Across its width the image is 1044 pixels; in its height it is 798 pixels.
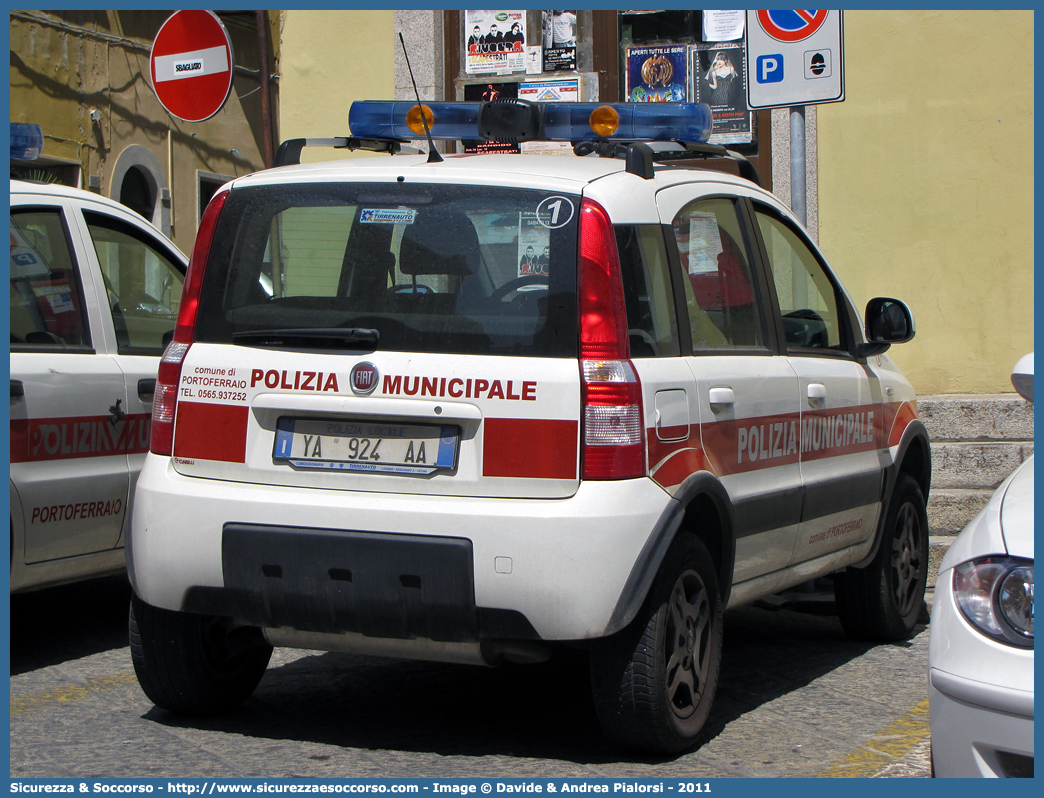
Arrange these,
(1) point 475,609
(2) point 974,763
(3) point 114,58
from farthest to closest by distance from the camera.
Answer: (3) point 114,58 → (1) point 475,609 → (2) point 974,763

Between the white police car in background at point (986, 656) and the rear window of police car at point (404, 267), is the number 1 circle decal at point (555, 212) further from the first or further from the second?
the white police car in background at point (986, 656)

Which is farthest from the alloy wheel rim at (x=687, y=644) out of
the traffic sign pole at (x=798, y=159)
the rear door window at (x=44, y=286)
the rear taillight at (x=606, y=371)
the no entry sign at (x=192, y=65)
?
the no entry sign at (x=192, y=65)

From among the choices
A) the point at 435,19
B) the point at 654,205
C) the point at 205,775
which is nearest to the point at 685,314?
the point at 654,205

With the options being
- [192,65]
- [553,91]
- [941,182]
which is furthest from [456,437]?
[553,91]

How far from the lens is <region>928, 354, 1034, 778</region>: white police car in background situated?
291 centimetres

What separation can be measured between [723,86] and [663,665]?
689cm

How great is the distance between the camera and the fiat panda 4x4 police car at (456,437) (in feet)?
12.2

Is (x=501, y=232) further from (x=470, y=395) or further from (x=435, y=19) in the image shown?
(x=435, y=19)

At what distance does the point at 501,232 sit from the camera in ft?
12.9

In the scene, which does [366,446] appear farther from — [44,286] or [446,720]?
[44,286]

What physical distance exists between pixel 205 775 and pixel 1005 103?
747 cm

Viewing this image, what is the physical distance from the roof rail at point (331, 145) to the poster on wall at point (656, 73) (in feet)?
16.8

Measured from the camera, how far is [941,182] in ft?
30.6

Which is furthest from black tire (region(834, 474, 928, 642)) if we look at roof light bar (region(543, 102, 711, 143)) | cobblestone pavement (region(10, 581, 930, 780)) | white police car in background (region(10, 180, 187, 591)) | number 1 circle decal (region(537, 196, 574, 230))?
white police car in background (region(10, 180, 187, 591))
